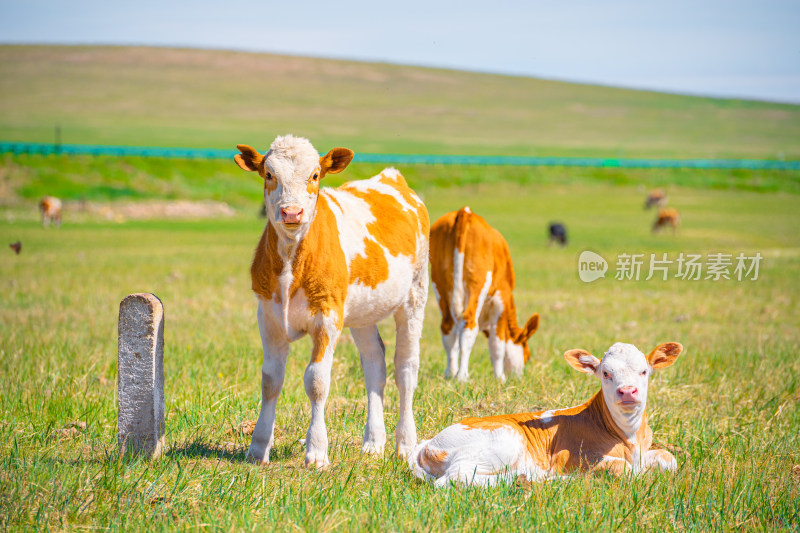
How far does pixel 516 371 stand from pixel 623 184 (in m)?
62.7

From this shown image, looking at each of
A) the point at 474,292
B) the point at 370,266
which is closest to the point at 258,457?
the point at 370,266

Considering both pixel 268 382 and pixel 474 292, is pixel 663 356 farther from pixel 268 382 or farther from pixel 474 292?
pixel 474 292

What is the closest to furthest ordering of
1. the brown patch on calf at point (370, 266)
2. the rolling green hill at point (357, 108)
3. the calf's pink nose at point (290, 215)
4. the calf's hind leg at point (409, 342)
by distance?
the calf's pink nose at point (290, 215), the brown patch on calf at point (370, 266), the calf's hind leg at point (409, 342), the rolling green hill at point (357, 108)

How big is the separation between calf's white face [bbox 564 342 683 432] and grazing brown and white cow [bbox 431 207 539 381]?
3.84 m

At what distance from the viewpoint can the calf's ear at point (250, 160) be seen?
630 centimetres

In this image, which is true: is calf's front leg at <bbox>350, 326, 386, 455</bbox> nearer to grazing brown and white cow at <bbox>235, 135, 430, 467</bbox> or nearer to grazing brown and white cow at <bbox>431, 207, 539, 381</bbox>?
grazing brown and white cow at <bbox>235, 135, 430, 467</bbox>

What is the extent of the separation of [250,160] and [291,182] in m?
0.61

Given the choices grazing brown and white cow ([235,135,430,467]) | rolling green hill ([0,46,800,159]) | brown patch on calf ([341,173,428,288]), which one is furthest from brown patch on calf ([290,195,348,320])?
rolling green hill ([0,46,800,159])

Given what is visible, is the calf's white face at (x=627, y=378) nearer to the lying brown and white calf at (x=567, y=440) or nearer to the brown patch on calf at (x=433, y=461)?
the lying brown and white calf at (x=567, y=440)

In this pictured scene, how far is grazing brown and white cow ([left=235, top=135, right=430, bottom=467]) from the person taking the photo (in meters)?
6.10

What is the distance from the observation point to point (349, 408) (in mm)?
8078

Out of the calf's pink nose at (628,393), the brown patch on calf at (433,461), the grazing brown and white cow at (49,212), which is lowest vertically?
the grazing brown and white cow at (49,212)

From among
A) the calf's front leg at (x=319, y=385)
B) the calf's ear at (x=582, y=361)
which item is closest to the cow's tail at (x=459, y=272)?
the calf's ear at (x=582, y=361)

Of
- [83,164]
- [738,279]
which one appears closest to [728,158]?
[83,164]
